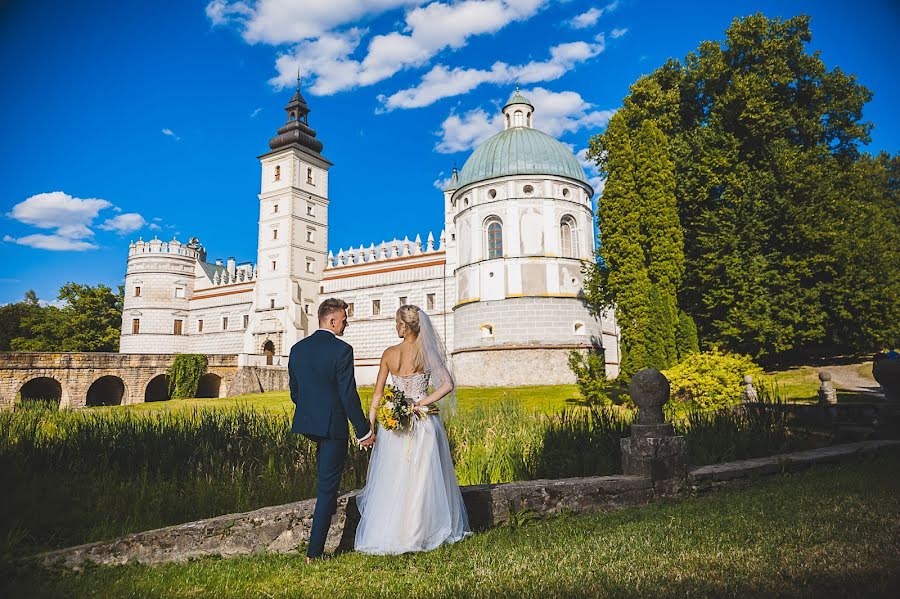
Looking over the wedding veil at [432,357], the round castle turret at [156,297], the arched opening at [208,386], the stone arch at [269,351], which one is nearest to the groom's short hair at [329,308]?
the wedding veil at [432,357]

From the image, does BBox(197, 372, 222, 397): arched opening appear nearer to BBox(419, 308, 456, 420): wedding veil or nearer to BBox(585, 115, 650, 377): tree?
BBox(585, 115, 650, 377): tree

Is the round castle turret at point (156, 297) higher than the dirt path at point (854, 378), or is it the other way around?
the round castle turret at point (156, 297)

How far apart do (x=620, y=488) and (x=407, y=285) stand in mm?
35405

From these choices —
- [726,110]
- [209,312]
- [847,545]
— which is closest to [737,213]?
[726,110]

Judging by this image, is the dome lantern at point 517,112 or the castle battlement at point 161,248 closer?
the dome lantern at point 517,112

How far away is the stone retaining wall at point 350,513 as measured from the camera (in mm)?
4516

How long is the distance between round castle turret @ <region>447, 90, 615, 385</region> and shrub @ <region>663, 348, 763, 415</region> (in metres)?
11.5

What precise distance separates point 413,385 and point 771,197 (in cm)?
1869

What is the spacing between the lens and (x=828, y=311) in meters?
19.5

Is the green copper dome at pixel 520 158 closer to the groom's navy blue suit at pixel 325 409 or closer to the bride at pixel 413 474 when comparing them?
the bride at pixel 413 474

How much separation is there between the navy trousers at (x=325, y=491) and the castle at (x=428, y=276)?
23.1 metres

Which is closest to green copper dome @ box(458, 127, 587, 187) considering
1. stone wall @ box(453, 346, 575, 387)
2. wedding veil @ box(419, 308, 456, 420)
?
stone wall @ box(453, 346, 575, 387)

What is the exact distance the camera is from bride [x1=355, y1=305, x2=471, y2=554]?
15.4 feet

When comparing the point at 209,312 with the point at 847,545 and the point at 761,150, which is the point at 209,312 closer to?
the point at 761,150
